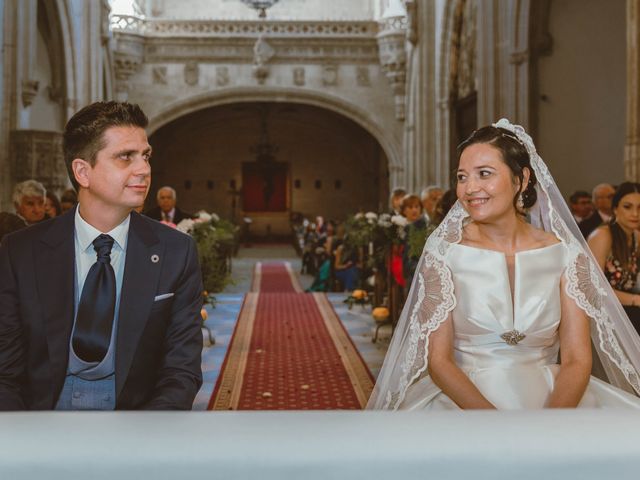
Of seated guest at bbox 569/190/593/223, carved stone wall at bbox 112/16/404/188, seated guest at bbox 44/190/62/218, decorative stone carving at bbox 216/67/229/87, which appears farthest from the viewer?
Result: decorative stone carving at bbox 216/67/229/87

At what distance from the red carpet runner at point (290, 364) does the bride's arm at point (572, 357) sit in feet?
9.64

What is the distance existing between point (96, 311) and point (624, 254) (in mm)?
3301

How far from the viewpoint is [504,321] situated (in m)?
2.62

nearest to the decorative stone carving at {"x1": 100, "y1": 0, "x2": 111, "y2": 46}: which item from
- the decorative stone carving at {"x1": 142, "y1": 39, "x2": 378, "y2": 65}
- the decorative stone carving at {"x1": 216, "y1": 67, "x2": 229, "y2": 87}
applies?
the decorative stone carving at {"x1": 142, "y1": 39, "x2": 378, "y2": 65}

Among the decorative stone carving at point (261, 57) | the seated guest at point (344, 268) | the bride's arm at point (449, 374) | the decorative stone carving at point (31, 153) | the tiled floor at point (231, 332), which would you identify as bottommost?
the tiled floor at point (231, 332)

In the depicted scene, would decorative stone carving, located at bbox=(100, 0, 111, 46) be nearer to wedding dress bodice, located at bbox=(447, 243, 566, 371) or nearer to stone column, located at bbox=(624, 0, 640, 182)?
stone column, located at bbox=(624, 0, 640, 182)

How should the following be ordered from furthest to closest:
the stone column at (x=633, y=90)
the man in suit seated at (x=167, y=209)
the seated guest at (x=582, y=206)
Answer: the seated guest at (x=582, y=206), the man in suit seated at (x=167, y=209), the stone column at (x=633, y=90)

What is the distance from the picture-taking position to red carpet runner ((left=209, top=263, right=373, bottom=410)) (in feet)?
18.3

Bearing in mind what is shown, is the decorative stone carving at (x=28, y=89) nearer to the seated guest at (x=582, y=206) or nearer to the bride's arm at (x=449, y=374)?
the seated guest at (x=582, y=206)

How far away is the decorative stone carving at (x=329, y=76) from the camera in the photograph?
21.5 meters

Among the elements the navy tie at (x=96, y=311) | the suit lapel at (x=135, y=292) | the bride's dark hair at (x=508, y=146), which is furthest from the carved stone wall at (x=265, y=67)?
the navy tie at (x=96, y=311)

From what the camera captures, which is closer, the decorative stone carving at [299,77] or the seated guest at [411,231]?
the seated guest at [411,231]

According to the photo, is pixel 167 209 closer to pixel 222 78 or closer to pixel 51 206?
pixel 51 206

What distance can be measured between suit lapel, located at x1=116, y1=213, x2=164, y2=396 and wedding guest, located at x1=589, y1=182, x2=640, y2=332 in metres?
3.05
